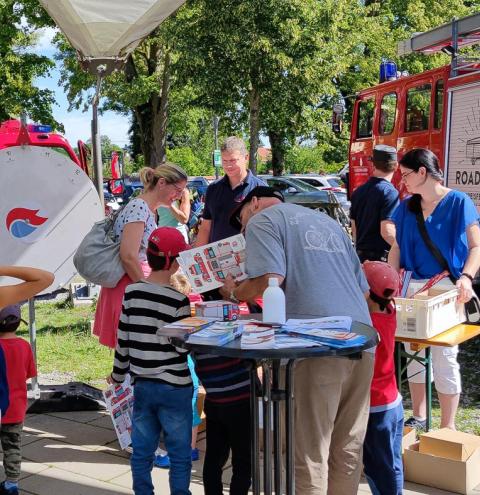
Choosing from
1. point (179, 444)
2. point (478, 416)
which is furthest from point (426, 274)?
point (179, 444)

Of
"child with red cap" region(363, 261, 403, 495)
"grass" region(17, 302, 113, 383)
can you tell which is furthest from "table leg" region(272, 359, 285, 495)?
"grass" region(17, 302, 113, 383)

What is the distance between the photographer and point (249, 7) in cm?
1906

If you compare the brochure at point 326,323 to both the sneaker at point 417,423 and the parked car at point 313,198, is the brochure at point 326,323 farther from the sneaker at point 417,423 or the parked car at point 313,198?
the parked car at point 313,198

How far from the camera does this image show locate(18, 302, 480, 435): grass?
5.66 meters

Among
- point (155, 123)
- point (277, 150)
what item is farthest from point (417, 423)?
point (155, 123)

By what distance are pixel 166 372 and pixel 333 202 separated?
47.3ft

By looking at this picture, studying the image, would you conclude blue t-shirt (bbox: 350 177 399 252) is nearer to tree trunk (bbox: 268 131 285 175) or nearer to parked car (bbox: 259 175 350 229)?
parked car (bbox: 259 175 350 229)

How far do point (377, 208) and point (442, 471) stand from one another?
2.36 metres

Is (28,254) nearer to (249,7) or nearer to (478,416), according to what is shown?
(478,416)

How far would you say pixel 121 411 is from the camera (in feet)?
15.2

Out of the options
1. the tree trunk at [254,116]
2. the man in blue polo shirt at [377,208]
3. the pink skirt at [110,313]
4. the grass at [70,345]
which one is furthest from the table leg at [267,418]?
the tree trunk at [254,116]

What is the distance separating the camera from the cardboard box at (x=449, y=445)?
4129 millimetres

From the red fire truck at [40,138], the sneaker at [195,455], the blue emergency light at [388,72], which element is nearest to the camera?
the sneaker at [195,455]

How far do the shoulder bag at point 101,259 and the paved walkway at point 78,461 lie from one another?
1.11 metres
